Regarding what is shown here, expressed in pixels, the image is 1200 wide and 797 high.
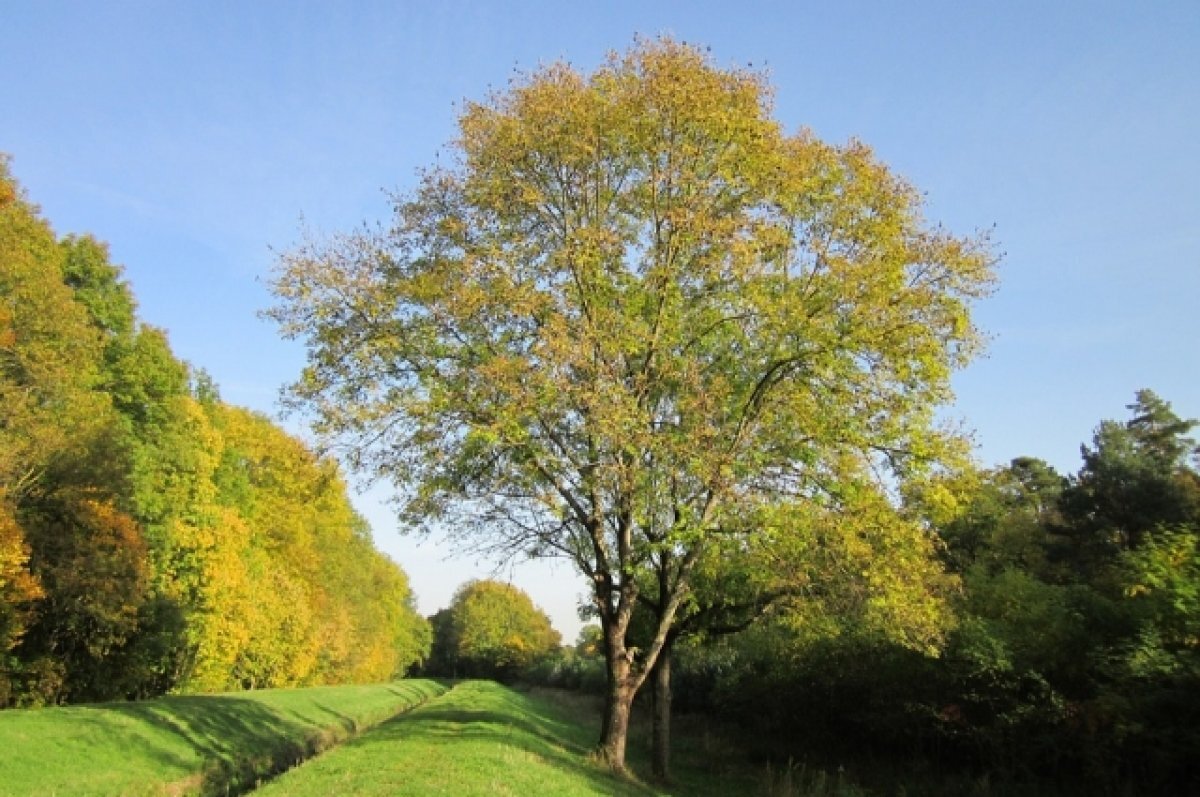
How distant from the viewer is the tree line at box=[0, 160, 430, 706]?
2981 centimetres

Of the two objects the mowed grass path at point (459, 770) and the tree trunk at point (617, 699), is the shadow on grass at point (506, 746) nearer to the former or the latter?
the mowed grass path at point (459, 770)

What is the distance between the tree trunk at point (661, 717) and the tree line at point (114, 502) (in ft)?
39.4

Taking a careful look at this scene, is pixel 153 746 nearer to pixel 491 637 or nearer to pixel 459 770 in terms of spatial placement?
pixel 459 770

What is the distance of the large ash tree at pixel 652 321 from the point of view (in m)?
17.5

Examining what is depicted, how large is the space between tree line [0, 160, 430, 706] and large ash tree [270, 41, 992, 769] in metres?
3.51

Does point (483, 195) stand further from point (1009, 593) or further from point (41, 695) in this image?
point (41, 695)

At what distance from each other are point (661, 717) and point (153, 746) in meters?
15.1

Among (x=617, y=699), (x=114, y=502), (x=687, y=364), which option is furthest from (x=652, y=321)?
(x=114, y=502)

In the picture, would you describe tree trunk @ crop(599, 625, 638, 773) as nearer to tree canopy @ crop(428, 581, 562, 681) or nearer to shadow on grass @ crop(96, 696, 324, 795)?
shadow on grass @ crop(96, 696, 324, 795)

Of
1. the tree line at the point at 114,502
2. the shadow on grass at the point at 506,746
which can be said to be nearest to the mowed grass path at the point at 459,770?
the shadow on grass at the point at 506,746

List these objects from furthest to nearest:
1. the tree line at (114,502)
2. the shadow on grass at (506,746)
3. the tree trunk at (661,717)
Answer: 1. the tree line at (114,502)
2. the tree trunk at (661,717)
3. the shadow on grass at (506,746)

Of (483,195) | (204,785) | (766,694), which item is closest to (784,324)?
(483,195)

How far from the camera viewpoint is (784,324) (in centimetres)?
1725

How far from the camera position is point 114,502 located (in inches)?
1356
